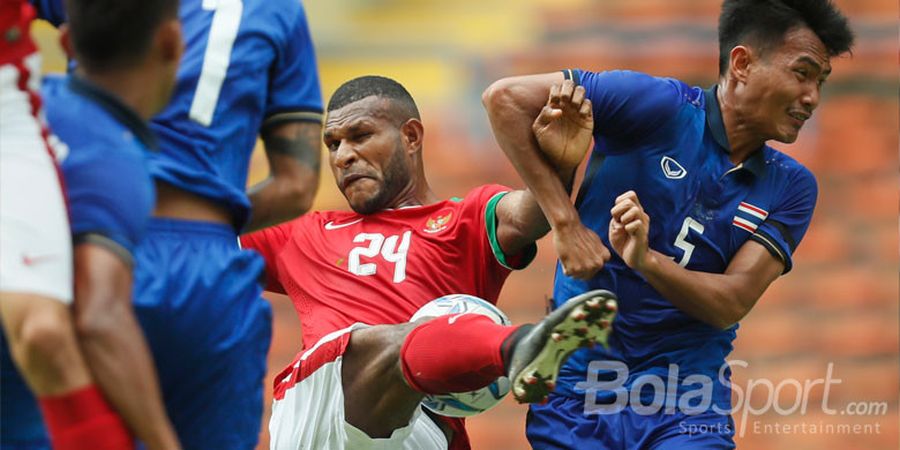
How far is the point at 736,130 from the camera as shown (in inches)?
190

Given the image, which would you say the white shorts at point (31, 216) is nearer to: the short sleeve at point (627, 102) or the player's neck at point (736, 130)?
the short sleeve at point (627, 102)

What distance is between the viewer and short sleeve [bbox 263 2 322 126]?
3.98 metres

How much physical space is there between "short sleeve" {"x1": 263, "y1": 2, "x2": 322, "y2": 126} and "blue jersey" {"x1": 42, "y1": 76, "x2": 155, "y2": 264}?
2.42ft

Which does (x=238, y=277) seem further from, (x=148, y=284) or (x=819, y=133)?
(x=819, y=133)

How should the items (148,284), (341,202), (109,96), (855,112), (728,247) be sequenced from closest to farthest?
(109,96), (148,284), (728,247), (341,202), (855,112)

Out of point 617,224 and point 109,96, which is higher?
point 109,96

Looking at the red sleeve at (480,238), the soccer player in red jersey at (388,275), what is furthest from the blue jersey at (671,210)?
the red sleeve at (480,238)

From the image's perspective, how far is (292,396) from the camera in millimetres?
4938

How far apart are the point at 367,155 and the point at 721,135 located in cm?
131

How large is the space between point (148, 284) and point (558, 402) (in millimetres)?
1838

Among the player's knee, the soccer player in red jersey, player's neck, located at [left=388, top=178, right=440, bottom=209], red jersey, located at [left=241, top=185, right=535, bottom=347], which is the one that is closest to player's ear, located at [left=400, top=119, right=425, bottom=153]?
the soccer player in red jersey

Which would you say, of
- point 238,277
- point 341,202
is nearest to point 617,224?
point 238,277

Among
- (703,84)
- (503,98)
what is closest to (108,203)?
(503,98)

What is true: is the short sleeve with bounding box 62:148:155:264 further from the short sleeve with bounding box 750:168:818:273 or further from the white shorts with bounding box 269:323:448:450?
the short sleeve with bounding box 750:168:818:273
